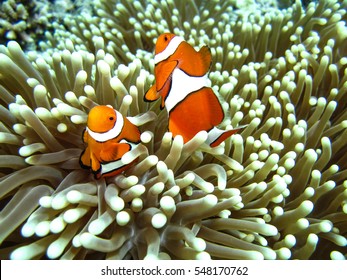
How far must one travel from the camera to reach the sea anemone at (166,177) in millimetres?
980

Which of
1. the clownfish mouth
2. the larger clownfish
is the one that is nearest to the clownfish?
the clownfish mouth

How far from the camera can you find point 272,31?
1.91 metres

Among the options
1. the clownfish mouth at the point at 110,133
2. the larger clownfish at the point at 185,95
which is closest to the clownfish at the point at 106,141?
the clownfish mouth at the point at 110,133

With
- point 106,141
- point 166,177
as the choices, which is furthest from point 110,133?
point 166,177

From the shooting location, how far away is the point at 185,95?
3.56 feet

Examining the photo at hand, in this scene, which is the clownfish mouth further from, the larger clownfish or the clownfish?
the larger clownfish

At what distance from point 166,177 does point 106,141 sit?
208 mm

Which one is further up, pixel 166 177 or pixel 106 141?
pixel 106 141

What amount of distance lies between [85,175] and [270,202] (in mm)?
659

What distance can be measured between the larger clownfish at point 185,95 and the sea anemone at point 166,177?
0.06 m

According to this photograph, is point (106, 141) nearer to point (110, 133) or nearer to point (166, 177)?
point (110, 133)

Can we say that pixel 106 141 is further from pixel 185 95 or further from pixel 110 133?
pixel 185 95
